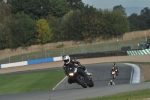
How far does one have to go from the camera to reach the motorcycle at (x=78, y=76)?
17094 millimetres

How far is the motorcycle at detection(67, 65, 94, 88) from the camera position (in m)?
17.1

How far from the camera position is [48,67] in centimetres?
6203

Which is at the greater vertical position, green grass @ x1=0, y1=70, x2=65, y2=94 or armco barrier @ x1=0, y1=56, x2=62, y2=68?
armco barrier @ x1=0, y1=56, x2=62, y2=68

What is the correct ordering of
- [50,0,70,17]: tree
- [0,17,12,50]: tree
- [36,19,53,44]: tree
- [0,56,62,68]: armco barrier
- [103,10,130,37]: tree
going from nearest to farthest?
[0,56,62,68]: armco barrier
[0,17,12,50]: tree
[36,19,53,44]: tree
[103,10,130,37]: tree
[50,0,70,17]: tree

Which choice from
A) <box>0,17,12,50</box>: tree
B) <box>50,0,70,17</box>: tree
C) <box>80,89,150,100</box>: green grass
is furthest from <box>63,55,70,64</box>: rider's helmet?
<box>50,0,70,17</box>: tree

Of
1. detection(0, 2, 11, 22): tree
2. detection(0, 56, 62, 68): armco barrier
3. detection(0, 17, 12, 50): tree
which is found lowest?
detection(0, 56, 62, 68): armco barrier

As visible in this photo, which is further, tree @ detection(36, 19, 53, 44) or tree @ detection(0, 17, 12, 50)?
tree @ detection(36, 19, 53, 44)

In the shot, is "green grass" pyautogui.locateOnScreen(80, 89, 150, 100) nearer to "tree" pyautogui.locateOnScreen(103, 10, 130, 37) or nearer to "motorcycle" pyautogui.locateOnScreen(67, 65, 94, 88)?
"motorcycle" pyautogui.locateOnScreen(67, 65, 94, 88)

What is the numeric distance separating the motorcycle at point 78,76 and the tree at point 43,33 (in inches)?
2577

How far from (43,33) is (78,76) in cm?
6628

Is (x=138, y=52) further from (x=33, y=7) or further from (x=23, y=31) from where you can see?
(x=33, y=7)

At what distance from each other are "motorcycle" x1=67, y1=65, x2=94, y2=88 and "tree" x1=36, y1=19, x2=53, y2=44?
65465 millimetres

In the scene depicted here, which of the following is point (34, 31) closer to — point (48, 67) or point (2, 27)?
point (2, 27)

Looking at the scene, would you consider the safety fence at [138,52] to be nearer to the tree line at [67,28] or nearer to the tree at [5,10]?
the tree line at [67,28]
